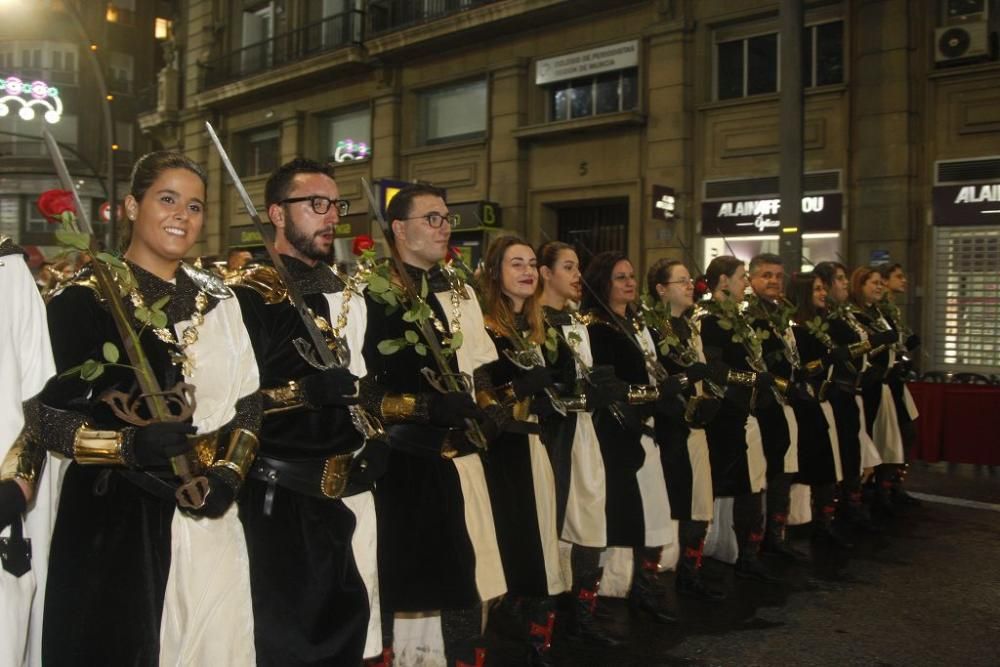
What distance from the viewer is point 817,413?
759 centimetres

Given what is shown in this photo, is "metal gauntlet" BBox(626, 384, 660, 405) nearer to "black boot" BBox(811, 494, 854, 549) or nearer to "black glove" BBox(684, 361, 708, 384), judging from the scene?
"black glove" BBox(684, 361, 708, 384)

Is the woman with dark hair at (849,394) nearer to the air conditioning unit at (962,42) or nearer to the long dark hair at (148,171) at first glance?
the long dark hair at (148,171)

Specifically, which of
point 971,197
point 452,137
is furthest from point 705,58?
point 452,137

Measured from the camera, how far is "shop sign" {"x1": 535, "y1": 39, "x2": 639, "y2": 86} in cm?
1708

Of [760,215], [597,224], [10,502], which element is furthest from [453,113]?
[10,502]

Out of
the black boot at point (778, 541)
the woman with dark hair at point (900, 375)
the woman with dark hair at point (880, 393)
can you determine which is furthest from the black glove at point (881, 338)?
the black boot at point (778, 541)

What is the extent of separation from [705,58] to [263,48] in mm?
14237

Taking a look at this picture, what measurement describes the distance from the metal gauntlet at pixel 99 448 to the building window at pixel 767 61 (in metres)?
13.9

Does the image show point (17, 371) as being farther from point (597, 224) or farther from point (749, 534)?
point (597, 224)

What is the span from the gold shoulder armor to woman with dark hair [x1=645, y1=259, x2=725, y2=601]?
307cm

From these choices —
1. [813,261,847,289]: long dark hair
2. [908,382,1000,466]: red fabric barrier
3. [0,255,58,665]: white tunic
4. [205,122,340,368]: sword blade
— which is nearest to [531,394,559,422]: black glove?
[205,122,340,368]: sword blade

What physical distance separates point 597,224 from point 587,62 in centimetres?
293

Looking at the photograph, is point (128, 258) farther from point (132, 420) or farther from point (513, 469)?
point (513, 469)

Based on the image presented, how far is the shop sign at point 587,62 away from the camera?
17.1 metres
